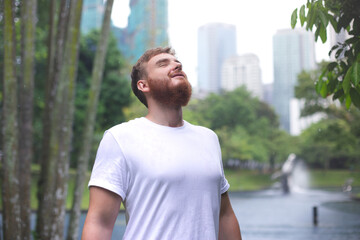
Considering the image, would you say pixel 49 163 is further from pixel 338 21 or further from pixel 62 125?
pixel 338 21

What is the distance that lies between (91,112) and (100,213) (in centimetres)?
468

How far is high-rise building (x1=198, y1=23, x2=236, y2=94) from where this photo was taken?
8.58m

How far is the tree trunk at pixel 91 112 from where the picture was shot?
5496mm

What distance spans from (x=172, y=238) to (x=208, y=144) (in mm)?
276

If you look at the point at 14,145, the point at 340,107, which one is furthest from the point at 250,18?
the point at 14,145

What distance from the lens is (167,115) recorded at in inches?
49.7

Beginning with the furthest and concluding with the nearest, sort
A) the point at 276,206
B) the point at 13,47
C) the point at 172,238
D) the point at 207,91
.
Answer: the point at 276,206 → the point at 207,91 → the point at 13,47 → the point at 172,238

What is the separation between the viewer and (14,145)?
415 centimetres

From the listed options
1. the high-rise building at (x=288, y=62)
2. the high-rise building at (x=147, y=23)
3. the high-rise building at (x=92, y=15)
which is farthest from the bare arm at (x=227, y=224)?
the high-rise building at (x=92, y=15)

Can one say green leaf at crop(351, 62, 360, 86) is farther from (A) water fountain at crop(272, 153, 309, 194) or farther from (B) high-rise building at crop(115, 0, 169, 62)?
(A) water fountain at crop(272, 153, 309, 194)

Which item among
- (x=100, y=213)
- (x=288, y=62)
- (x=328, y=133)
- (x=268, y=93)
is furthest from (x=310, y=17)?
(x=268, y=93)

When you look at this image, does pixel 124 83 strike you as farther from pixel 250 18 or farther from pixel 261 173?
pixel 250 18

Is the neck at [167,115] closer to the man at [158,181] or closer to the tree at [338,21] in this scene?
Answer: the man at [158,181]

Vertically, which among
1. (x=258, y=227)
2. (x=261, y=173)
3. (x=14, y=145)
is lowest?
(x=258, y=227)
